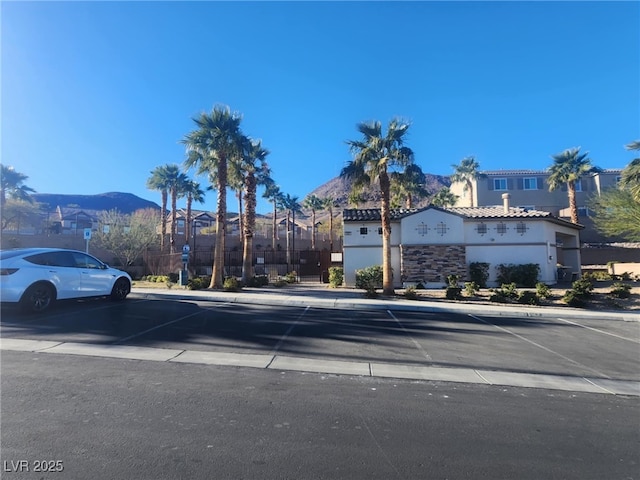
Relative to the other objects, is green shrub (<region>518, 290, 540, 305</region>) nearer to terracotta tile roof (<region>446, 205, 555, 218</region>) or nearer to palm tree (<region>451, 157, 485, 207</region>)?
terracotta tile roof (<region>446, 205, 555, 218</region>)

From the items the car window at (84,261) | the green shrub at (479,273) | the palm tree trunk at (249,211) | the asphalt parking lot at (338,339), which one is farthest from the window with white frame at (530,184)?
the car window at (84,261)

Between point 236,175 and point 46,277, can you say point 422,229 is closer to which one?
point 236,175

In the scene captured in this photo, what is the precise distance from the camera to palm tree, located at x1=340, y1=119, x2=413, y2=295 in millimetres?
19062

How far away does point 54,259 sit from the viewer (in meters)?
9.82

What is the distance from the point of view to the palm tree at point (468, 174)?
47781 mm

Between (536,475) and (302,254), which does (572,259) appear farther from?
(536,475)

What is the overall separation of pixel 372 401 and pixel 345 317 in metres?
6.96

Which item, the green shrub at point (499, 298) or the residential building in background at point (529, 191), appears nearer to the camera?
the green shrub at point (499, 298)


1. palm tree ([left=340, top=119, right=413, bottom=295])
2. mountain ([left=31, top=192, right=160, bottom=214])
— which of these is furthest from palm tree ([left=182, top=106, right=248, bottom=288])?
mountain ([left=31, top=192, right=160, bottom=214])

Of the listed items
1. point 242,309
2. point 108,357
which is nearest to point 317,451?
point 108,357

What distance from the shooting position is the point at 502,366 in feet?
23.2

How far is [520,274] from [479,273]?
7.80ft

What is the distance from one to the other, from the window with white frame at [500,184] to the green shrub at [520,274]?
26.9 meters

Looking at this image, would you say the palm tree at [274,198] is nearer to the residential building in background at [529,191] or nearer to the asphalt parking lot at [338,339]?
the residential building in background at [529,191]
